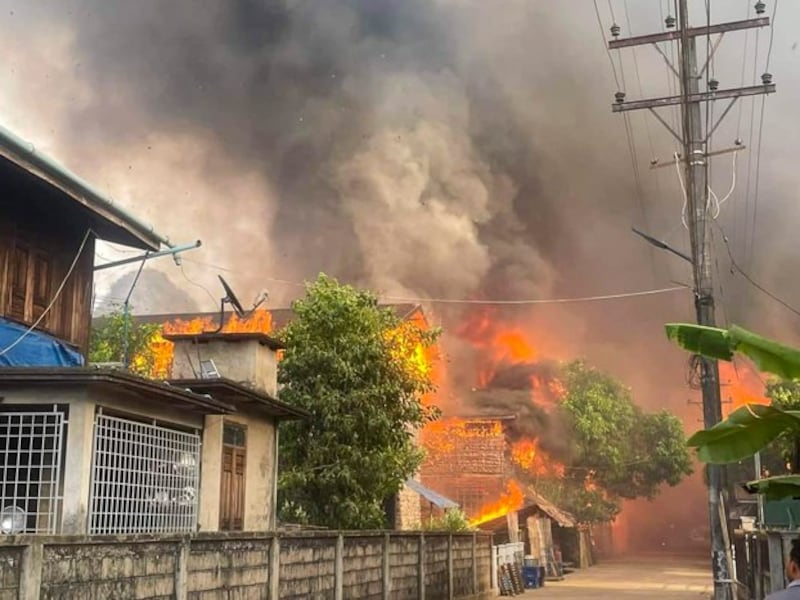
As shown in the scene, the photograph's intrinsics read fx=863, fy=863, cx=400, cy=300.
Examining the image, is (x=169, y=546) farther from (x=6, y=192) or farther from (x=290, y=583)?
(x=6, y=192)

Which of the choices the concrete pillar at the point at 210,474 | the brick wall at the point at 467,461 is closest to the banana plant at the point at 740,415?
the concrete pillar at the point at 210,474

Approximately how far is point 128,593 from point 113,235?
8113 millimetres

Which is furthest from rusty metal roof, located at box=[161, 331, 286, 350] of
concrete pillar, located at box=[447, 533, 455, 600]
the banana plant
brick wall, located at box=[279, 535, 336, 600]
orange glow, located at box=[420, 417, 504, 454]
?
orange glow, located at box=[420, 417, 504, 454]

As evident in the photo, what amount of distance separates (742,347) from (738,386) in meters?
53.7

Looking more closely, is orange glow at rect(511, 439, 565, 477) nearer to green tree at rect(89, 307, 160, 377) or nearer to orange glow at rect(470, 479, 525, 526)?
orange glow at rect(470, 479, 525, 526)

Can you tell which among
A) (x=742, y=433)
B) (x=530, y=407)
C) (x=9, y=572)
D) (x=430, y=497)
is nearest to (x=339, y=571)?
(x=9, y=572)

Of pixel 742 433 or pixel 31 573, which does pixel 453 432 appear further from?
pixel 31 573

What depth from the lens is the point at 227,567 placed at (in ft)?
31.6

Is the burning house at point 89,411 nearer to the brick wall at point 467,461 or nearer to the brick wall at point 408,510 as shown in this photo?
the brick wall at point 408,510

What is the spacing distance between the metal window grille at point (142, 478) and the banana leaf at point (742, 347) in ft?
24.1

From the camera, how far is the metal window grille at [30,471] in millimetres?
10406

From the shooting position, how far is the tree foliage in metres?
40.7

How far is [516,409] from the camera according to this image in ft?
132

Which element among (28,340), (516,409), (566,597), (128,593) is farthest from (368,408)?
(516,409)
